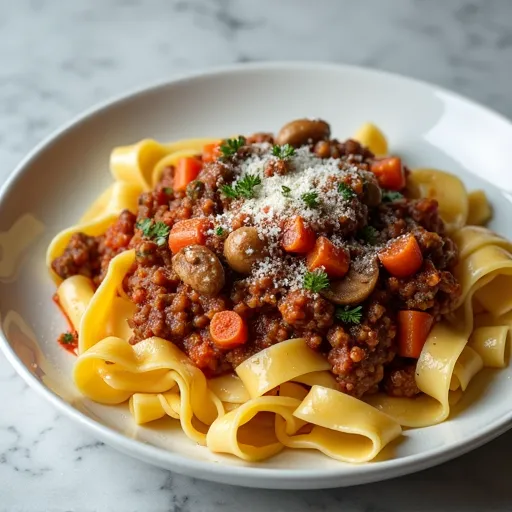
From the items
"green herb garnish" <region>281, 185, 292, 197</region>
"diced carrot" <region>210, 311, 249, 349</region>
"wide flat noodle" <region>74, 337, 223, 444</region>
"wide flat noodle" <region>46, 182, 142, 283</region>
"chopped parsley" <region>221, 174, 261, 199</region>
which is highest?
"green herb garnish" <region>281, 185, 292, 197</region>

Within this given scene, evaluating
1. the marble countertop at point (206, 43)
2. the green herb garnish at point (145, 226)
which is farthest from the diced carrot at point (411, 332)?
the marble countertop at point (206, 43)

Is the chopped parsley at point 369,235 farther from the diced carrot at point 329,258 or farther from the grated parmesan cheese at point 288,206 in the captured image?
the diced carrot at point 329,258

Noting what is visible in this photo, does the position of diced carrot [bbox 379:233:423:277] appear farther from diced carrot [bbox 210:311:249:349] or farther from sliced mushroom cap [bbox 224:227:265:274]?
diced carrot [bbox 210:311:249:349]

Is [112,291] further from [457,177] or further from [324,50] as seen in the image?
[324,50]

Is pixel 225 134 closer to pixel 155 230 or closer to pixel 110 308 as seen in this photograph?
pixel 155 230

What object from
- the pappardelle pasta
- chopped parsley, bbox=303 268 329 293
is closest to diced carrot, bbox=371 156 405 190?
the pappardelle pasta

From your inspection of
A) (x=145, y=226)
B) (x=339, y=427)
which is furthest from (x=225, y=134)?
(x=339, y=427)

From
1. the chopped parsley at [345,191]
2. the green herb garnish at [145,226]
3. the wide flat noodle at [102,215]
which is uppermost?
→ the chopped parsley at [345,191]
